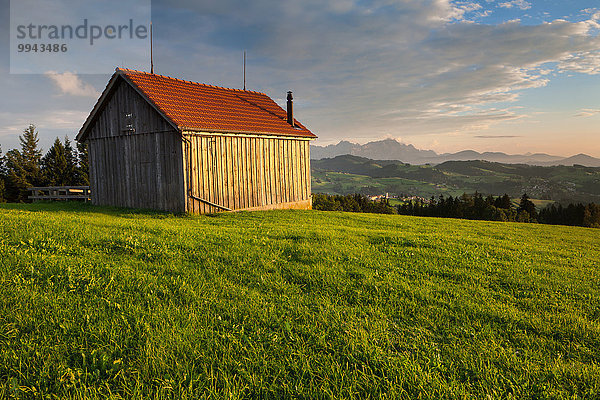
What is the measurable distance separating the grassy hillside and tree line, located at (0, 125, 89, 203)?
5000cm

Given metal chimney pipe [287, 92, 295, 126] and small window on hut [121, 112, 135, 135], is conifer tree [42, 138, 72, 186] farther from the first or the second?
metal chimney pipe [287, 92, 295, 126]

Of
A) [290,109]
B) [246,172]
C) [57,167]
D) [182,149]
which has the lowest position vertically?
[246,172]

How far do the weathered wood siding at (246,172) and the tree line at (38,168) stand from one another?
38.3 metres

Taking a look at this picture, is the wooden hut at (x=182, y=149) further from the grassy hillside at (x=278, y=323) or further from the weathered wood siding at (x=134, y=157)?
the grassy hillside at (x=278, y=323)

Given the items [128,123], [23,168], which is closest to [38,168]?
[23,168]

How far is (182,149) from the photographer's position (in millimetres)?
18016

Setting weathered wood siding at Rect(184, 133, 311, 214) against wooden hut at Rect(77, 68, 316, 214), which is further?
weathered wood siding at Rect(184, 133, 311, 214)

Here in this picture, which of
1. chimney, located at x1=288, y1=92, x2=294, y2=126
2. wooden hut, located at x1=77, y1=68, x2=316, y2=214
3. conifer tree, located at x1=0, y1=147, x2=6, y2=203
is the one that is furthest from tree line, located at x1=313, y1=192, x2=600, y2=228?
conifer tree, located at x1=0, y1=147, x2=6, y2=203

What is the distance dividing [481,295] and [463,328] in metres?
1.69

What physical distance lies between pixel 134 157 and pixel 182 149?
4.24m

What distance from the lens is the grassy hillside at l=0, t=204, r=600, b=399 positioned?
370 cm

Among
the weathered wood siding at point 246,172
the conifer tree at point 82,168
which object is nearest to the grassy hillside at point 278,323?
the weathered wood siding at point 246,172

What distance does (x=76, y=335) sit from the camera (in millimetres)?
4352

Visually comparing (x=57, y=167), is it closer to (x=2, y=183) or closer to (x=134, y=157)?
(x=2, y=183)
